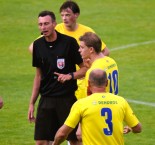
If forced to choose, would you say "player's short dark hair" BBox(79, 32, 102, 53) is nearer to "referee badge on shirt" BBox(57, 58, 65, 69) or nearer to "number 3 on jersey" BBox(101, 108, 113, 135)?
"referee badge on shirt" BBox(57, 58, 65, 69)

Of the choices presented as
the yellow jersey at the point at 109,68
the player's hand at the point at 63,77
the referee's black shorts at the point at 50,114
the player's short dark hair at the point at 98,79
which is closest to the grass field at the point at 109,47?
the referee's black shorts at the point at 50,114

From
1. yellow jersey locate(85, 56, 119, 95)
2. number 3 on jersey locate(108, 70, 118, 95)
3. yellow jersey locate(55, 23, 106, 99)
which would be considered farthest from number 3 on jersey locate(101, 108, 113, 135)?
yellow jersey locate(55, 23, 106, 99)

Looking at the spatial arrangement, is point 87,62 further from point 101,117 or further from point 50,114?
point 101,117

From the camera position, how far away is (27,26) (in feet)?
91.4

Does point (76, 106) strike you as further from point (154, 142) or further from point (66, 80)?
point (154, 142)

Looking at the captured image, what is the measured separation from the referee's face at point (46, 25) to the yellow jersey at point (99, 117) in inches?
99.6

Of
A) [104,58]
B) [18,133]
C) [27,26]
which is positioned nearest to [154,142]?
[18,133]

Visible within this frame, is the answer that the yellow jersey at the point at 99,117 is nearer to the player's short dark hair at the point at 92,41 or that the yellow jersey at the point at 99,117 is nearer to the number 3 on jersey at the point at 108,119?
the number 3 on jersey at the point at 108,119

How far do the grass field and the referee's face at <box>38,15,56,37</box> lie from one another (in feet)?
10.2

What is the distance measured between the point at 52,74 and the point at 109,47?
41.3 ft

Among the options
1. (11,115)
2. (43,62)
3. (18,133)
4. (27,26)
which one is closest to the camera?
(43,62)

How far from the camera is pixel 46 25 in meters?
12.2

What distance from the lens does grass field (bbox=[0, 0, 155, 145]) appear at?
16.1 m

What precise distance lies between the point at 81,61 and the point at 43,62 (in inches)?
22.9
